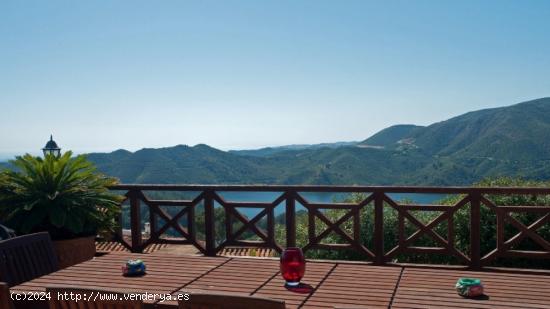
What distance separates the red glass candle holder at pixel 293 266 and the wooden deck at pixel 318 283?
0.21 feet

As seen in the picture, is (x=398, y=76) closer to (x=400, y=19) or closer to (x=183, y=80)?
(x=400, y=19)

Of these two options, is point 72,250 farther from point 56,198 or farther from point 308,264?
point 308,264

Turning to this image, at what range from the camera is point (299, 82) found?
18.4 m

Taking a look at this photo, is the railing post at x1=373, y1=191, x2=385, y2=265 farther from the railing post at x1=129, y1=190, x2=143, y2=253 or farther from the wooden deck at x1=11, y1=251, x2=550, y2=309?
the railing post at x1=129, y1=190, x2=143, y2=253

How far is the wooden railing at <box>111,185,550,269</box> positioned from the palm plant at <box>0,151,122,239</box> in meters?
0.43

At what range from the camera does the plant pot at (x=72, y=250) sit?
4957mm

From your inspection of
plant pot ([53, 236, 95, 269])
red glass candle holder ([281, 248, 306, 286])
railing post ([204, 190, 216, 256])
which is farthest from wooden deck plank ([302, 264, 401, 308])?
plant pot ([53, 236, 95, 269])

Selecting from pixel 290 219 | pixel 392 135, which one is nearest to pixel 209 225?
pixel 290 219

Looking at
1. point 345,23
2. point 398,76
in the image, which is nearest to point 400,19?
point 345,23

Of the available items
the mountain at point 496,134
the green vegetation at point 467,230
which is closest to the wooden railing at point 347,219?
the green vegetation at point 467,230

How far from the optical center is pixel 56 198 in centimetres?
516

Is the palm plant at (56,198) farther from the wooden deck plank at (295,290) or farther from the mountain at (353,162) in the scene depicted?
the mountain at (353,162)

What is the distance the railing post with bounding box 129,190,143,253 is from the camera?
584cm

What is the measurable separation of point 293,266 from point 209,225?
315 centimetres
